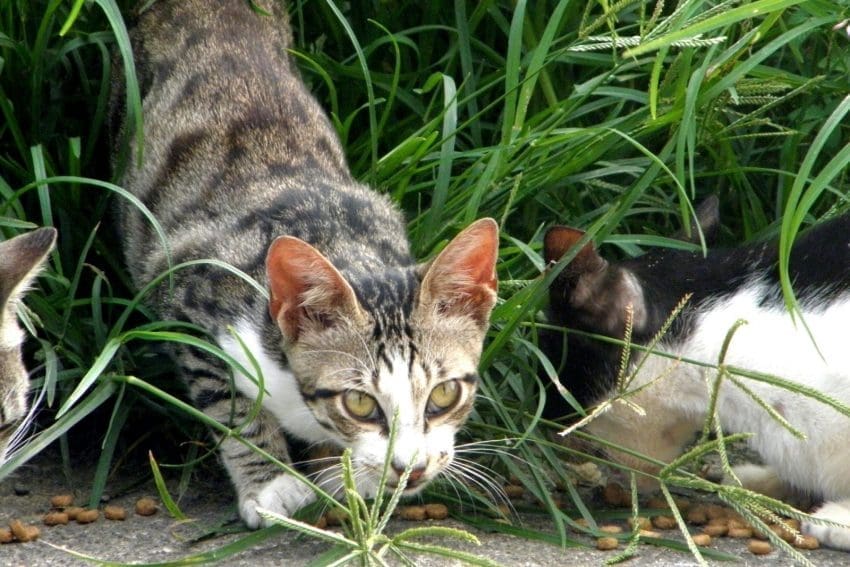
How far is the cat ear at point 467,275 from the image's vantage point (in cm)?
303

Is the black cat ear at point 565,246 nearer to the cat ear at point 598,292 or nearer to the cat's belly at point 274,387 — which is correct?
the cat ear at point 598,292

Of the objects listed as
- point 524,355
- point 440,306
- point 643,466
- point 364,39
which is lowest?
point 643,466

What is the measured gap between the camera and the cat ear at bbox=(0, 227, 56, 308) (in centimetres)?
293

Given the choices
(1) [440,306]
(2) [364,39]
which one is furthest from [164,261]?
(2) [364,39]

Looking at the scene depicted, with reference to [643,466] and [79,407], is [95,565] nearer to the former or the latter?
[79,407]

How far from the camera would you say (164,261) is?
3578mm

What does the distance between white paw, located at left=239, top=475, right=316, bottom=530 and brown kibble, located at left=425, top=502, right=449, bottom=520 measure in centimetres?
29

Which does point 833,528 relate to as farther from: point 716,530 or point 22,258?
Result: point 22,258

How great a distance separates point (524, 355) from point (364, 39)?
139cm

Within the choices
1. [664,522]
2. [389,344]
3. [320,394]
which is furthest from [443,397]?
[664,522]

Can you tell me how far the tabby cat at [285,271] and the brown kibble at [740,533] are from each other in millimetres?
799

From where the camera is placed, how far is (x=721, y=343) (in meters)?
3.55

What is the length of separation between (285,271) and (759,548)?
136 centimetres

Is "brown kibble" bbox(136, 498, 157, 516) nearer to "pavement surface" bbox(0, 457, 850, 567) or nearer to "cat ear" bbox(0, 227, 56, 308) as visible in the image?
"pavement surface" bbox(0, 457, 850, 567)
